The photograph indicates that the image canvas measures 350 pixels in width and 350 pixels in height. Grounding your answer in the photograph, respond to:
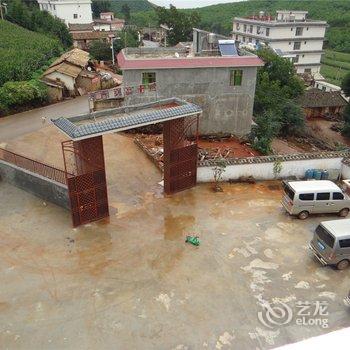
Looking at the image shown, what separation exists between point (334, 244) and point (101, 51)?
4313 cm

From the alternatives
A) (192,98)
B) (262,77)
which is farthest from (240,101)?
(262,77)

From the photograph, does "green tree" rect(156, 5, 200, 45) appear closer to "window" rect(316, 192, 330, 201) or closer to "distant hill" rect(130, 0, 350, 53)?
"distant hill" rect(130, 0, 350, 53)

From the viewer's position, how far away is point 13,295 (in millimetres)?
12039

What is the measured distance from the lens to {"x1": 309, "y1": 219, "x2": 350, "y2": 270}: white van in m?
Answer: 12.7

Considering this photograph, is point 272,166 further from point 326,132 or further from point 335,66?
point 335,66

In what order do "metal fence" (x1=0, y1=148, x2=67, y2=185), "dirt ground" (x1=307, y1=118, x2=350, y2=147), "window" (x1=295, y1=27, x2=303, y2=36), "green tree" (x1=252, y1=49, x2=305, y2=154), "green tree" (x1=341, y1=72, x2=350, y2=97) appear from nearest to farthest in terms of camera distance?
"metal fence" (x1=0, y1=148, x2=67, y2=185) → "green tree" (x1=252, y1=49, x2=305, y2=154) → "dirt ground" (x1=307, y1=118, x2=350, y2=147) → "green tree" (x1=341, y1=72, x2=350, y2=97) → "window" (x1=295, y1=27, x2=303, y2=36)

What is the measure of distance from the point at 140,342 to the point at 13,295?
4.64 meters

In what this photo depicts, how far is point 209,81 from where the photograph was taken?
75.5 ft

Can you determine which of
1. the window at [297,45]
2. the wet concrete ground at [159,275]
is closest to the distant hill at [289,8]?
the window at [297,45]

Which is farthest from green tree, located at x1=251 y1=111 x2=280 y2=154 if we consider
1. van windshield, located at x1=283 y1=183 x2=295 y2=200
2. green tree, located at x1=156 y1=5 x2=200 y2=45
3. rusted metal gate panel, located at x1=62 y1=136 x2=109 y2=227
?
green tree, located at x1=156 y1=5 x2=200 y2=45

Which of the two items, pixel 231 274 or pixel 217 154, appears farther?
pixel 217 154

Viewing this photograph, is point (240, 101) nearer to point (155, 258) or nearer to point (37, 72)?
point (155, 258)

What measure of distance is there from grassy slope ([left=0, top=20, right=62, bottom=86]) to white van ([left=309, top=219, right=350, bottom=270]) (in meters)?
29.3

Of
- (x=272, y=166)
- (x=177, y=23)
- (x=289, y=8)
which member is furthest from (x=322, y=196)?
(x=289, y=8)
